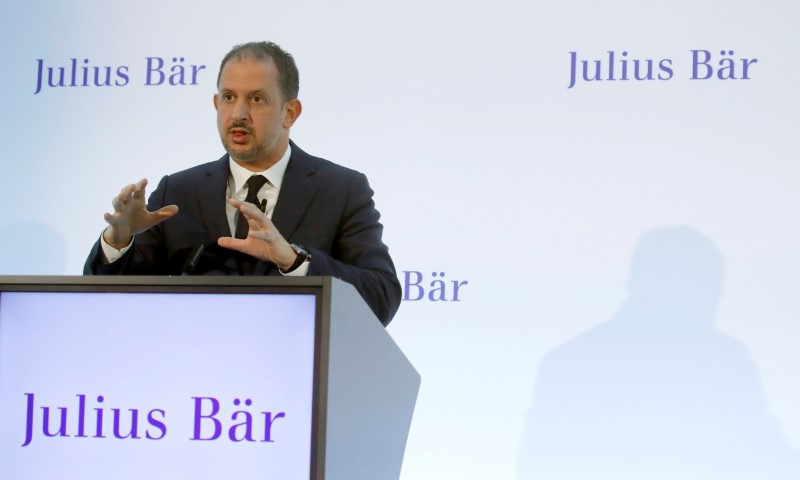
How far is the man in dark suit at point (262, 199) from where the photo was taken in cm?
204

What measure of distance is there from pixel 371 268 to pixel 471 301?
3.26 feet

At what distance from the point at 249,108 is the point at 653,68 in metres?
1.35

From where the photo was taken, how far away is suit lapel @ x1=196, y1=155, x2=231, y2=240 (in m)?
2.09

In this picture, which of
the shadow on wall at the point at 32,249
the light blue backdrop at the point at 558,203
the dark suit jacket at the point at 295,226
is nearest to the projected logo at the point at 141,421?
the dark suit jacket at the point at 295,226

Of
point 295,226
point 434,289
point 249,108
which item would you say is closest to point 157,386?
point 295,226

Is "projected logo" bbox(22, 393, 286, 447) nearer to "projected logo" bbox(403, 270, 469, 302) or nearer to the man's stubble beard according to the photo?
the man's stubble beard

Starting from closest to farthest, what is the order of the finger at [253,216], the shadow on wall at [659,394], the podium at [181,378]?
the podium at [181,378]
the finger at [253,216]
the shadow on wall at [659,394]

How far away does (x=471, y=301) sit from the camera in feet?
9.98

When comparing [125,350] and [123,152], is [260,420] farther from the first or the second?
[123,152]

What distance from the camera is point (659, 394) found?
289 cm

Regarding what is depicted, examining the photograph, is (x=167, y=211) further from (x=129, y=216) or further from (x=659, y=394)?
(x=659, y=394)

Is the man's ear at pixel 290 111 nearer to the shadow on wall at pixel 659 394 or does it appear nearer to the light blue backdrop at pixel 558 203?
the light blue backdrop at pixel 558 203

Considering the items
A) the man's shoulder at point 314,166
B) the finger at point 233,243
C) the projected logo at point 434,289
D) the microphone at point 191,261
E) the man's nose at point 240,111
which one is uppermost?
the man's nose at point 240,111

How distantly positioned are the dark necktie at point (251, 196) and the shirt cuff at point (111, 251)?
0.76 feet
